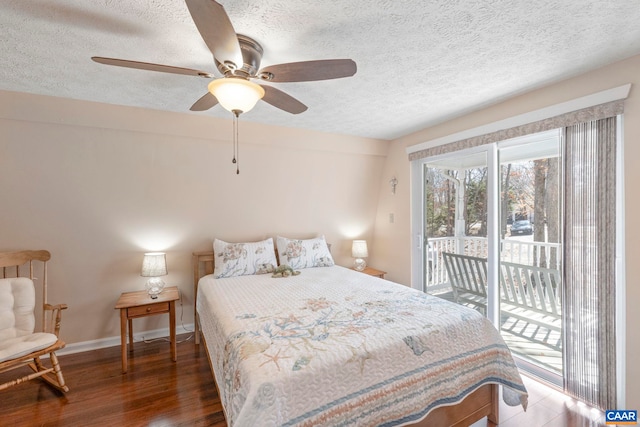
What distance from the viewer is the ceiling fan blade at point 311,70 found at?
1453 millimetres

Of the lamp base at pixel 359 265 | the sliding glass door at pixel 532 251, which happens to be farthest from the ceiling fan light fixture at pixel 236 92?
the lamp base at pixel 359 265

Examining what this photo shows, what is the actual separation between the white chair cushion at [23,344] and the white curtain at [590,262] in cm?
396

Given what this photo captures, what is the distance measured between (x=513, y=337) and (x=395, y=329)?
2070mm

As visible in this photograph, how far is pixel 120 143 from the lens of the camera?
2.78 meters

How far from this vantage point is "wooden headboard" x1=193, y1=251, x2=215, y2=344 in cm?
298

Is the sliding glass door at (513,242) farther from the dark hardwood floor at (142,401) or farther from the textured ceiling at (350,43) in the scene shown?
the textured ceiling at (350,43)

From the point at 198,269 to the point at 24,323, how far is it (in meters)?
1.39

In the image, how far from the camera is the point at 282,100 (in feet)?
6.27

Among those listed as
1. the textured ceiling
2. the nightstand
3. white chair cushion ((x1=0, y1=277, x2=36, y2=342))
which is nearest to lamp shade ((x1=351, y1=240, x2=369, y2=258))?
the nightstand

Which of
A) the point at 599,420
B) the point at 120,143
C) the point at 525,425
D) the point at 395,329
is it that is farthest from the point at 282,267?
the point at 599,420

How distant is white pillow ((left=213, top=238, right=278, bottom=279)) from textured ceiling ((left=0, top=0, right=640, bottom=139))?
1.58 metres

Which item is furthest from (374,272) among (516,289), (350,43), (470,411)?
(350,43)

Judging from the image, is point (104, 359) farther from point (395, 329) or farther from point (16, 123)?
point (395, 329)

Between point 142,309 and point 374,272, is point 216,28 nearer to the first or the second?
point 142,309
